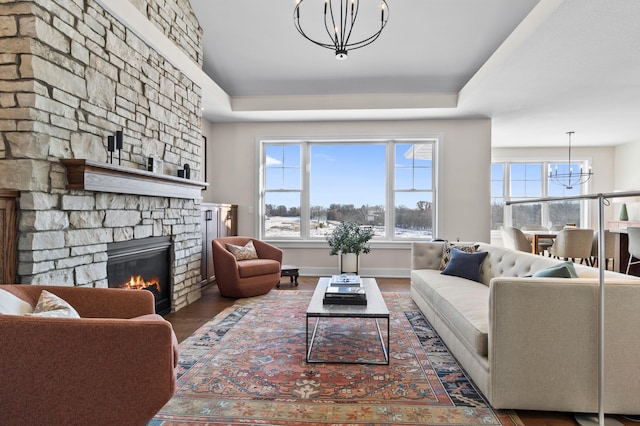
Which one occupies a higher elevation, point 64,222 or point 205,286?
point 64,222

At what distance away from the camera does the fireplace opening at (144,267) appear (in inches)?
120

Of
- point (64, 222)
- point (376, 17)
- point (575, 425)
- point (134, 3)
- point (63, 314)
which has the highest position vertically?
point (376, 17)

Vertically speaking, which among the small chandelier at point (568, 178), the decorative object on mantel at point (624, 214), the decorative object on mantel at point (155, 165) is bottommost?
the decorative object on mantel at point (624, 214)

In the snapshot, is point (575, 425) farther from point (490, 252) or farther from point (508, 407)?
point (490, 252)

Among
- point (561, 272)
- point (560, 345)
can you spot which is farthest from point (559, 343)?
point (561, 272)

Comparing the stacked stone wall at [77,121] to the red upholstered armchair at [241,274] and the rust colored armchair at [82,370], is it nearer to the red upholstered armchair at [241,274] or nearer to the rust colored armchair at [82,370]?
the red upholstered armchair at [241,274]

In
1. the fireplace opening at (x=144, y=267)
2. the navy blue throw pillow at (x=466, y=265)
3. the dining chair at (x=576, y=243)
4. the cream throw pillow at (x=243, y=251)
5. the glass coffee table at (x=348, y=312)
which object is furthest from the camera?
the dining chair at (x=576, y=243)

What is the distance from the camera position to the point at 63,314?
173 cm

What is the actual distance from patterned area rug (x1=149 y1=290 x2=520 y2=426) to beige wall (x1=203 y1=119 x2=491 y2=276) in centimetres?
268

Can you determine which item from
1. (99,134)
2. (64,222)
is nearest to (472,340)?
(64,222)

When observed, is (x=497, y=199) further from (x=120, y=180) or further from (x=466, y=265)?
(x=120, y=180)

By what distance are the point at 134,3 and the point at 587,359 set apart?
425cm

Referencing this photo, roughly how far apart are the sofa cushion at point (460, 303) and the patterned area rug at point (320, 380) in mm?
281

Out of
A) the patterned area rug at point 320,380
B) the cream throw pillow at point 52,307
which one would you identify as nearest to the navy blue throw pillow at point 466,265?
the patterned area rug at point 320,380
